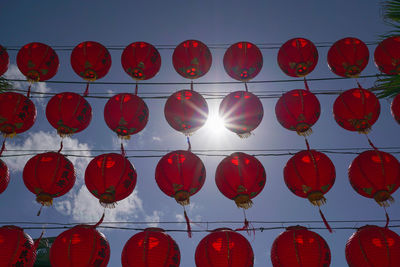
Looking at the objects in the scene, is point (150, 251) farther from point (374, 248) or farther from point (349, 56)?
point (349, 56)

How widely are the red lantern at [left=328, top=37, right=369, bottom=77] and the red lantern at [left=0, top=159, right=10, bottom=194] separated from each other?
673cm

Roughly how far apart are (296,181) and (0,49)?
6.64 metres

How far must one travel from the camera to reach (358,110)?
5.45m

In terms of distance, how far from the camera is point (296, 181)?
502 cm

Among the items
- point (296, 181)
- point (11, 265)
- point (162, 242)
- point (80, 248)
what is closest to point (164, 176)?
point (162, 242)

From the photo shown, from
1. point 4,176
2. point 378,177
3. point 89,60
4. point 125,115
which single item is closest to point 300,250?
point 378,177

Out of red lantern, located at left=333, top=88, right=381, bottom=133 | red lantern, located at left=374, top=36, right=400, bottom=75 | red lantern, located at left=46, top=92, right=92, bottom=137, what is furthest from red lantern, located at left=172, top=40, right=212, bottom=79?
red lantern, located at left=374, top=36, right=400, bottom=75

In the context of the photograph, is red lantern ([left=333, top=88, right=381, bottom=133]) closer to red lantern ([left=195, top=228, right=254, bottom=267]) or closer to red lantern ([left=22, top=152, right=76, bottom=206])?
red lantern ([left=195, top=228, right=254, bottom=267])

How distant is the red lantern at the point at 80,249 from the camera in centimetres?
437

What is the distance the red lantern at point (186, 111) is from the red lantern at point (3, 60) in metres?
3.77

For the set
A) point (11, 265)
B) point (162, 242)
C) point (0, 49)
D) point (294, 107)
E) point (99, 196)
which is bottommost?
point (11, 265)

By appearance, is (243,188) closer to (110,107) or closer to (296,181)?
(296,181)

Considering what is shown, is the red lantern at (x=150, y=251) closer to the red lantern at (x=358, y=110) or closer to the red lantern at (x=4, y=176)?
the red lantern at (x=4, y=176)

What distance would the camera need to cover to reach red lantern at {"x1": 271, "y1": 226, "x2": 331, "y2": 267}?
174 inches
